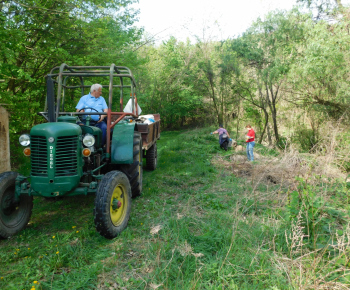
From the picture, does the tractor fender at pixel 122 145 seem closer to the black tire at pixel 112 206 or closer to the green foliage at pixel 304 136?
the black tire at pixel 112 206

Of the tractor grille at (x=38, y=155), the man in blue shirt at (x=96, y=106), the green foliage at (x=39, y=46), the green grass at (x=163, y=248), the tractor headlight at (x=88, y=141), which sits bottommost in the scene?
the green grass at (x=163, y=248)

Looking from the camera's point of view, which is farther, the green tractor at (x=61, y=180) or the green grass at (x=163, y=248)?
the green tractor at (x=61, y=180)

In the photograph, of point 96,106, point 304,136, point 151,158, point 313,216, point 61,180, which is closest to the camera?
point 313,216

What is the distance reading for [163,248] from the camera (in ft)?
10.5

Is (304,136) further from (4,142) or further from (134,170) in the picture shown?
(4,142)

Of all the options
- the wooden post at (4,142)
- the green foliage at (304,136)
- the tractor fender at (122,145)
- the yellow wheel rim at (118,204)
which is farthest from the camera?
the green foliage at (304,136)

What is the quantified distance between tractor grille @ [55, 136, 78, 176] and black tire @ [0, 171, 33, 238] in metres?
0.77

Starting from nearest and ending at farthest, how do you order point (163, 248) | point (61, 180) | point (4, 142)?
point (163, 248) → point (61, 180) → point (4, 142)

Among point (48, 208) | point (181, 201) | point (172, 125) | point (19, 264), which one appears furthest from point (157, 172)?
point (172, 125)

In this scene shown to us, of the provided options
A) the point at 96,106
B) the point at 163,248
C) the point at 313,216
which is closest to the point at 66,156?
the point at 96,106

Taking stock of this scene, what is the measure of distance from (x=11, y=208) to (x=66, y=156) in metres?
1.11

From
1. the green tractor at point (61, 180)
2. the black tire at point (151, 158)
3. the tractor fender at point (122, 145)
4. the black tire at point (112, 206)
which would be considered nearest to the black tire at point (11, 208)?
the green tractor at point (61, 180)

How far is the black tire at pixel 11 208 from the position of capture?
363 cm

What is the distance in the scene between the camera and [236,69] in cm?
1767
